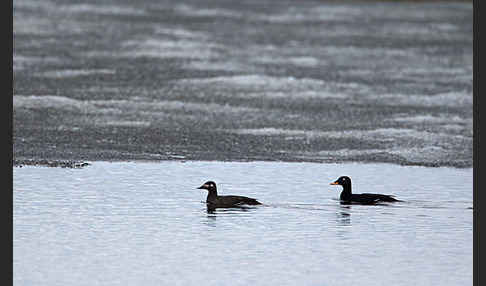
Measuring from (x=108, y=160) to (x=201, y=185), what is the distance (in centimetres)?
168

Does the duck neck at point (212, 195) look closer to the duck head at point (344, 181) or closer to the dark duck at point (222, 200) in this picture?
the dark duck at point (222, 200)

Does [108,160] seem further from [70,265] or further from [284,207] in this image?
[70,265]

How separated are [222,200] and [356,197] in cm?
148

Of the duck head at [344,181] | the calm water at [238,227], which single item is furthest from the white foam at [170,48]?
the duck head at [344,181]

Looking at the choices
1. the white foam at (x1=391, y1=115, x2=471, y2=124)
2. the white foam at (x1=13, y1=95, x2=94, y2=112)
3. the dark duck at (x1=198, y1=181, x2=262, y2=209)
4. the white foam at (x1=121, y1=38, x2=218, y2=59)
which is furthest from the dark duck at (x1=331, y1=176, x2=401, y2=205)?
the white foam at (x1=121, y1=38, x2=218, y2=59)

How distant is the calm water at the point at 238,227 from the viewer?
8758 mm

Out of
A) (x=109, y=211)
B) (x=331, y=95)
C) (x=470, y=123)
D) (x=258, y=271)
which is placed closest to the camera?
(x=258, y=271)

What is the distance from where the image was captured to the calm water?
28.7 feet

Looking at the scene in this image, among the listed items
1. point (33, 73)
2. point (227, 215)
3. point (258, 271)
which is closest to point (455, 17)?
point (33, 73)

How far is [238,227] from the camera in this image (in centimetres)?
1047

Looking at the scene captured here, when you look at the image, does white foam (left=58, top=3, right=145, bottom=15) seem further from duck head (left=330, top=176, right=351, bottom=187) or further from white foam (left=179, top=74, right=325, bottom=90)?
duck head (left=330, top=176, right=351, bottom=187)

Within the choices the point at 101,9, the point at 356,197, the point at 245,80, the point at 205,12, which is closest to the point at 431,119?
the point at 245,80

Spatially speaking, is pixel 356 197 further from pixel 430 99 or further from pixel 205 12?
pixel 205 12

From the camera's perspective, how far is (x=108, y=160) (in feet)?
43.8
